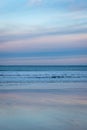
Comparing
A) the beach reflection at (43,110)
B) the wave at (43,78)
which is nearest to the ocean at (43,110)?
the beach reflection at (43,110)

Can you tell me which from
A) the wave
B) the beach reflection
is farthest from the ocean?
the wave

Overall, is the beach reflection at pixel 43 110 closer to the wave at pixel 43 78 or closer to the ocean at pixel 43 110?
the ocean at pixel 43 110

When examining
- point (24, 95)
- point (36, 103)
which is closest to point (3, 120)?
point (36, 103)

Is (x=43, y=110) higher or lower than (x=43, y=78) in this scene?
lower

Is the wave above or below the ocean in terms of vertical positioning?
above

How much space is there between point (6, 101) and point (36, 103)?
911 mm

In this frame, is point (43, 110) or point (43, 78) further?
point (43, 78)

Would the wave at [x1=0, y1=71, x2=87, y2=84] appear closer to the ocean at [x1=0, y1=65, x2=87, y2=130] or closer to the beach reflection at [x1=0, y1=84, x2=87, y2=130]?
the ocean at [x1=0, y1=65, x2=87, y2=130]

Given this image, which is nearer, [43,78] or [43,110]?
[43,110]

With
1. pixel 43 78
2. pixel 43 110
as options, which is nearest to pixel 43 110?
pixel 43 110

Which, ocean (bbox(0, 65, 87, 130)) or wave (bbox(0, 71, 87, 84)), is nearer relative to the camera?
ocean (bbox(0, 65, 87, 130))

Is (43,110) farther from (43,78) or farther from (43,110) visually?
(43,78)

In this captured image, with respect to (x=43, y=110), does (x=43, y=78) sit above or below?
above

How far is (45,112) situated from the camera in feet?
26.3
